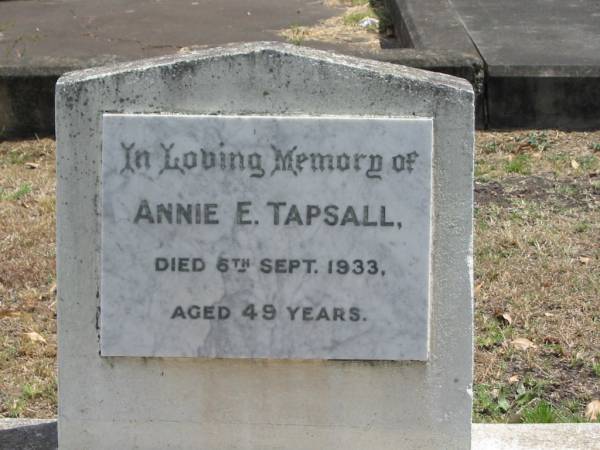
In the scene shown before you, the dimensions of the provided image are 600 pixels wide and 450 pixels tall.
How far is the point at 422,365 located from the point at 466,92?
2.39 feet

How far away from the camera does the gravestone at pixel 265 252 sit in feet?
9.76

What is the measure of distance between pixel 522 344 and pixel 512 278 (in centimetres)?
56

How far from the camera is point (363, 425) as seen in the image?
10.2ft

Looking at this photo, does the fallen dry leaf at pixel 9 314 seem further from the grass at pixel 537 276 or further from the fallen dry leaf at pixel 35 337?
the grass at pixel 537 276

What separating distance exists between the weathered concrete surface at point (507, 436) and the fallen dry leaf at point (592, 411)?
16.9 inches

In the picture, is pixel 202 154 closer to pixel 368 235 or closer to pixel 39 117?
pixel 368 235

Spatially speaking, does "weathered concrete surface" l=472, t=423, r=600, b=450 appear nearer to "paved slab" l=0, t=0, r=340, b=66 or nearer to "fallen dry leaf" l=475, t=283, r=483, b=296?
"fallen dry leaf" l=475, t=283, r=483, b=296

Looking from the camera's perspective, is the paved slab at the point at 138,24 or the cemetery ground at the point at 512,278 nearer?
the cemetery ground at the point at 512,278

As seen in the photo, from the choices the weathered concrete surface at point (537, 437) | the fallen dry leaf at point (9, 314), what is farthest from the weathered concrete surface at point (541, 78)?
the weathered concrete surface at point (537, 437)

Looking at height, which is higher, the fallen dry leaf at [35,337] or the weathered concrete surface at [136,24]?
the weathered concrete surface at [136,24]

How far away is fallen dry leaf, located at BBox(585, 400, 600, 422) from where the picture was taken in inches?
149

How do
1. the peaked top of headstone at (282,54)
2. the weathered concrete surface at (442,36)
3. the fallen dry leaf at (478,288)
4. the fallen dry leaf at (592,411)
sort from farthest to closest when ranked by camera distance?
the weathered concrete surface at (442,36)
the fallen dry leaf at (478,288)
the fallen dry leaf at (592,411)
the peaked top of headstone at (282,54)

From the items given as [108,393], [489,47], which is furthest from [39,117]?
[108,393]

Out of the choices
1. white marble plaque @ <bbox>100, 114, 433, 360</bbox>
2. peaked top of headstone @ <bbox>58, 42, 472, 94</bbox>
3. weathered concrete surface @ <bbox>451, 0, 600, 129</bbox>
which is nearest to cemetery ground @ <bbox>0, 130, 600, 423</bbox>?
weathered concrete surface @ <bbox>451, 0, 600, 129</bbox>
